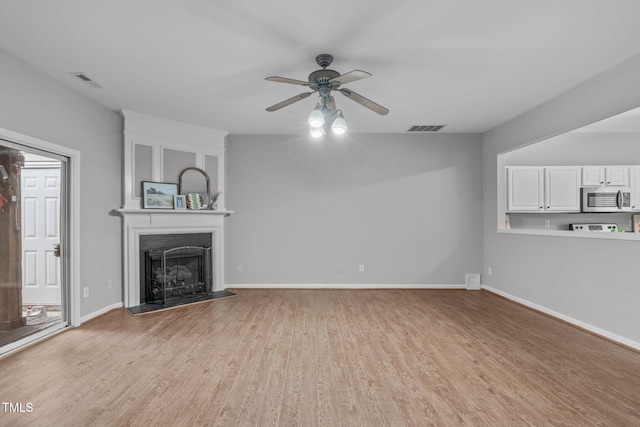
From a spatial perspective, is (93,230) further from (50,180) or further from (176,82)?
(176,82)

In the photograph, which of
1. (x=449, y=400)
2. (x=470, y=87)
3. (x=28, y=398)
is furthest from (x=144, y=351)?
(x=470, y=87)

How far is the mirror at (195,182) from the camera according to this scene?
5.05 m

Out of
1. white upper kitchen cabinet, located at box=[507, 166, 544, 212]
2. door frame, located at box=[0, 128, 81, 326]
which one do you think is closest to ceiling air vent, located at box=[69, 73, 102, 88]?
door frame, located at box=[0, 128, 81, 326]

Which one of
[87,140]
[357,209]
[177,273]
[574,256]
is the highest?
[87,140]

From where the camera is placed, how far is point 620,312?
328 cm

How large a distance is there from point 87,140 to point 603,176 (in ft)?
23.8

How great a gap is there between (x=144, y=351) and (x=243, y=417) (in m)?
1.54

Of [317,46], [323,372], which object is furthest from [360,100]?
[323,372]

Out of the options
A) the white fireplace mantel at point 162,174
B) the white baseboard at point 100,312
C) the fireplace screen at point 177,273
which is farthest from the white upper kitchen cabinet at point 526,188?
the white baseboard at point 100,312

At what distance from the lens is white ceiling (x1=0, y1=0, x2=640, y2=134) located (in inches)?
90.0

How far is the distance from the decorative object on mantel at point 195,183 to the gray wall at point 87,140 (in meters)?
0.86

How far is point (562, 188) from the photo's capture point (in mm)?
4953

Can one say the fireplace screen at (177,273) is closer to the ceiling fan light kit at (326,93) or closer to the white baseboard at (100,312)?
the white baseboard at (100,312)

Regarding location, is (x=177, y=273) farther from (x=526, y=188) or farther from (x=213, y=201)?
(x=526, y=188)
